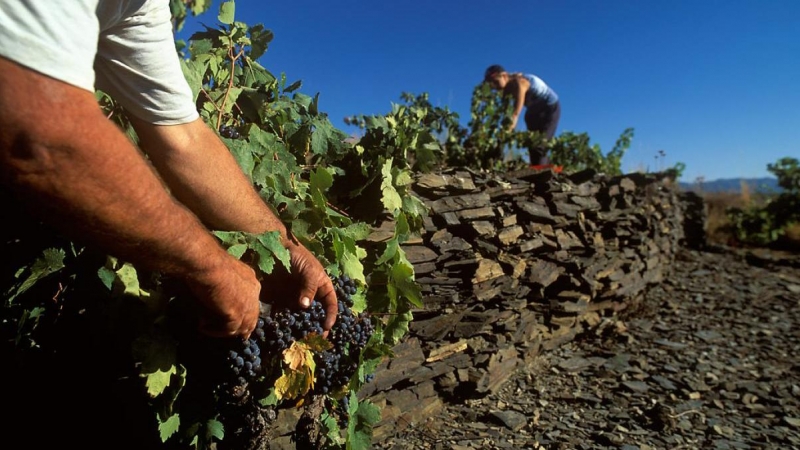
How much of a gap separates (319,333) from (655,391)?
11.4 feet

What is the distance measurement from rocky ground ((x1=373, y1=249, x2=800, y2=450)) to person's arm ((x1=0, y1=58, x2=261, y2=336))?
2090 millimetres

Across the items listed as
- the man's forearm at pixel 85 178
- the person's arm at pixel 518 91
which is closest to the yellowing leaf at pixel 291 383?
the man's forearm at pixel 85 178

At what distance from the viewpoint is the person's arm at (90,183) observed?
894mm

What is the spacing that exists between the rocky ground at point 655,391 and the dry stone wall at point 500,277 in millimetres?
175

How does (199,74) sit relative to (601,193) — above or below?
above

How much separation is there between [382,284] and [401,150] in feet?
2.87

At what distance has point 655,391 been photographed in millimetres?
4039

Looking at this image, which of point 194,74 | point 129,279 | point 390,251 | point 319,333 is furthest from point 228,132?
point 319,333

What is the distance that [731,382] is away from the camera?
430cm

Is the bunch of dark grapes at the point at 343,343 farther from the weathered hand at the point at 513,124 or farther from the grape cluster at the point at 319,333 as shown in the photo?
the weathered hand at the point at 513,124

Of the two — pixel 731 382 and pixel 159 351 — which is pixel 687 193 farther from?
pixel 159 351

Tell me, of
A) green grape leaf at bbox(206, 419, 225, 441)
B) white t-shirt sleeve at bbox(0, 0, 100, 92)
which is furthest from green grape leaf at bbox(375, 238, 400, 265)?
white t-shirt sleeve at bbox(0, 0, 100, 92)

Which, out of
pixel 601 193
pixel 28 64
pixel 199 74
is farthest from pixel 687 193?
pixel 28 64

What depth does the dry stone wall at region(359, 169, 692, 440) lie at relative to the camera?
321cm
